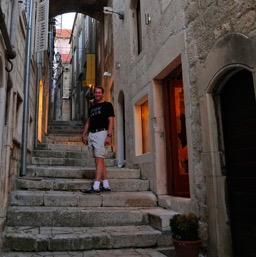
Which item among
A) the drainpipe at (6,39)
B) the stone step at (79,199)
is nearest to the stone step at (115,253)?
the stone step at (79,199)

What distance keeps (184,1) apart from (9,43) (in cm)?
258

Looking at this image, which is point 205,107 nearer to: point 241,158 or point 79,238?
point 241,158

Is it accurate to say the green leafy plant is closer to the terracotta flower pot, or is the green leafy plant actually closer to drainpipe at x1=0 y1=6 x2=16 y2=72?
the terracotta flower pot

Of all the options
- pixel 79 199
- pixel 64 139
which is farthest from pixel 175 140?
pixel 64 139

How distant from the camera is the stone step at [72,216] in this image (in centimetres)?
428

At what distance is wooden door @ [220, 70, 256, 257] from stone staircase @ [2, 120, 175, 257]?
100 cm

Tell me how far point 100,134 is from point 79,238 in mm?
2075

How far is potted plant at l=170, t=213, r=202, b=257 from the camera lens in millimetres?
3225

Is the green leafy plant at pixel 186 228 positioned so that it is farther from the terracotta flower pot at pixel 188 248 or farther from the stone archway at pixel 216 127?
the stone archway at pixel 216 127

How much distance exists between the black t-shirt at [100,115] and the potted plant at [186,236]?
259 cm

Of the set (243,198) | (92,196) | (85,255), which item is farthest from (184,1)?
(85,255)

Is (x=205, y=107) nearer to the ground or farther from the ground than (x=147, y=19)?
Result: nearer to the ground

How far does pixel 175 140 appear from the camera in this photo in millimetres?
5547

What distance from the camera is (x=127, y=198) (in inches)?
204
